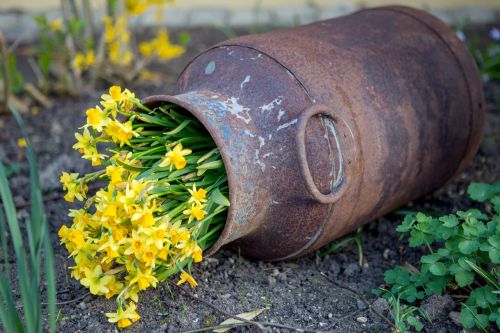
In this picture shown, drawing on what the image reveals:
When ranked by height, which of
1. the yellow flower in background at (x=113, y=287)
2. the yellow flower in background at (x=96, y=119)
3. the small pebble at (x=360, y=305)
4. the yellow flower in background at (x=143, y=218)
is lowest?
Answer: the small pebble at (x=360, y=305)

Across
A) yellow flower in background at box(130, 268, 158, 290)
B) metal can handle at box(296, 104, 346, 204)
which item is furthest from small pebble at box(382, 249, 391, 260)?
yellow flower in background at box(130, 268, 158, 290)

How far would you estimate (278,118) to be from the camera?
2098 millimetres

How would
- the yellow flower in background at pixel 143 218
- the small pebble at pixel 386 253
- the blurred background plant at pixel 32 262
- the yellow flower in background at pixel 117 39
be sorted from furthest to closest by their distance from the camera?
the yellow flower in background at pixel 117 39, the small pebble at pixel 386 253, the yellow flower in background at pixel 143 218, the blurred background plant at pixel 32 262

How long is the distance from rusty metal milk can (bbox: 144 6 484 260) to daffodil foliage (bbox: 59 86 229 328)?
8 cm

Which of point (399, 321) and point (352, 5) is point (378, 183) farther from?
point (352, 5)

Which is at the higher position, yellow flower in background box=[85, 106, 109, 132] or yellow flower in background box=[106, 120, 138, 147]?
yellow flower in background box=[85, 106, 109, 132]

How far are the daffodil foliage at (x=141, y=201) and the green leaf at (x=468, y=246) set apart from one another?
2.25 feet

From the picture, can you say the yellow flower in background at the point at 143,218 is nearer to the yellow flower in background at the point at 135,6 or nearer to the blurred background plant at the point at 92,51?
the blurred background plant at the point at 92,51

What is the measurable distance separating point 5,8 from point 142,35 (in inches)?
44.7

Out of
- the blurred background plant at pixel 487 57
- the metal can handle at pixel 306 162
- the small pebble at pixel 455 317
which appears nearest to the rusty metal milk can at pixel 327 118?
the metal can handle at pixel 306 162

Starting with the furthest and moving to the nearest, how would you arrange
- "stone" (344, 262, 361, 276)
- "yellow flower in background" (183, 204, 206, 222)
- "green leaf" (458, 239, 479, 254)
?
1. "stone" (344, 262, 361, 276)
2. "green leaf" (458, 239, 479, 254)
3. "yellow flower in background" (183, 204, 206, 222)

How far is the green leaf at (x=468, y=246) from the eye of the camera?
2.02m

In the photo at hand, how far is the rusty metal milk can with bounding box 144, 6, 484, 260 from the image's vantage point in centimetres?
207

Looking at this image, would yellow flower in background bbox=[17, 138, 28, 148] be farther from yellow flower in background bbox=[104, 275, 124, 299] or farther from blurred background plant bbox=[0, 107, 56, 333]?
blurred background plant bbox=[0, 107, 56, 333]
